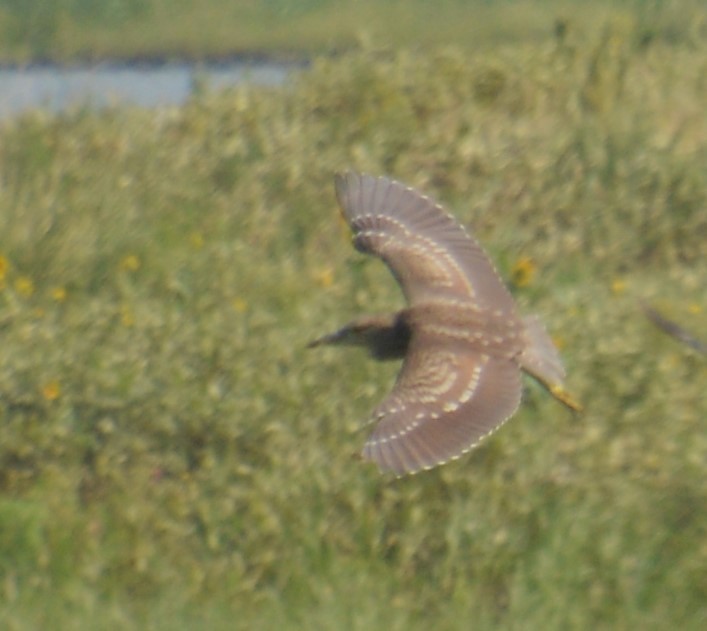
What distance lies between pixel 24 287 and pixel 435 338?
2.02 metres

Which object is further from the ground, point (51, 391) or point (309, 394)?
point (309, 394)

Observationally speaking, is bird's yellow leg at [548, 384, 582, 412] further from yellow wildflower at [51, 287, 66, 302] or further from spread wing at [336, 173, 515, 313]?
yellow wildflower at [51, 287, 66, 302]

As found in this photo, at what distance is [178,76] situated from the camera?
11750 millimetres

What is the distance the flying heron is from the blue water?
121 inches

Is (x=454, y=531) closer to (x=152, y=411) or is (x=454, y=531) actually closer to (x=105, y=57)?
(x=152, y=411)

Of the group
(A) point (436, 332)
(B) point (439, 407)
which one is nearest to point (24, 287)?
(A) point (436, 332)

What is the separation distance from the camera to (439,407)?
19.3 ft

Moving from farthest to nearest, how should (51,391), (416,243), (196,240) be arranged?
(196,240)
(51,391)
(416,243)

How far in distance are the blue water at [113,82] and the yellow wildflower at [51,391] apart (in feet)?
8.49

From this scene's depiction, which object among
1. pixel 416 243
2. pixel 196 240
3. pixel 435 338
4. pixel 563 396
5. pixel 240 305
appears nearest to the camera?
pixel 435 338

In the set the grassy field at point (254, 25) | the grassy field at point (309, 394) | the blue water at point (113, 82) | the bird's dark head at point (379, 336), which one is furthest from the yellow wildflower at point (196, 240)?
the grassy field at point (254, 25)

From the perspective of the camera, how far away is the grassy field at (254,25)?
41.2 ft

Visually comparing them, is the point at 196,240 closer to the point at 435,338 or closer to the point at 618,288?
the point at 618,288

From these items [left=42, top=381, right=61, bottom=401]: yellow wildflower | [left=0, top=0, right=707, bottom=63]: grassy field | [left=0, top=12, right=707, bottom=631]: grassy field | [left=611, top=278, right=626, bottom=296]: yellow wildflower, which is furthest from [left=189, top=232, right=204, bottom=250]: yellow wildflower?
[left=0, top=0, right=707, bottom=63]: grassy field
